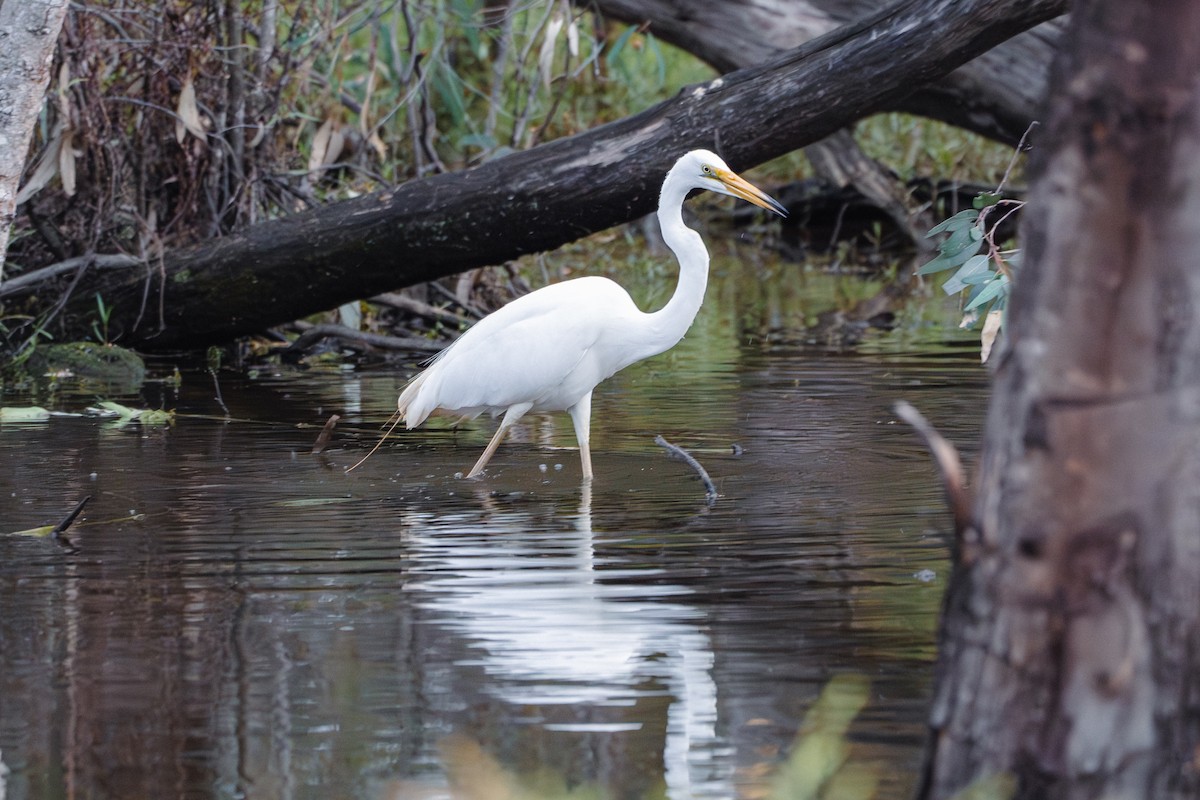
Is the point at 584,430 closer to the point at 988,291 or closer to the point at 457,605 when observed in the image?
the point at 988,291

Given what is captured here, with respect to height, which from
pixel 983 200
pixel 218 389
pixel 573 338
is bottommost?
pixel 218 389

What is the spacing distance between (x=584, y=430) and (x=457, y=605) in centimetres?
224

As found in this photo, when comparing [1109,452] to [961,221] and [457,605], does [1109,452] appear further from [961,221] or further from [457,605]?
[961,221]

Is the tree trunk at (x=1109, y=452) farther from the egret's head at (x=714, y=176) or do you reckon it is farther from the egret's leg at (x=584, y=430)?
the egret's head at (x=714, y=176)

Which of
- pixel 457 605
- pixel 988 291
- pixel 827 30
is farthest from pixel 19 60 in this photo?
pixel 827 30

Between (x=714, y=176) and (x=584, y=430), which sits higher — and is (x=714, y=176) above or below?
above

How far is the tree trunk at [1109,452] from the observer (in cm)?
211

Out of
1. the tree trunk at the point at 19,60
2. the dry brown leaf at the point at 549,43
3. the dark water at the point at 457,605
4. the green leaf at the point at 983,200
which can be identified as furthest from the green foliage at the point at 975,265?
the dry brown leaf at the point at 549,43

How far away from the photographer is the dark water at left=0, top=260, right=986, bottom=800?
3105 mm

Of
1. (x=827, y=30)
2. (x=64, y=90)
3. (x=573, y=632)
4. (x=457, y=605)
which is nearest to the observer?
(x=573, y=632)

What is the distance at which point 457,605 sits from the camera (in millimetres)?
4207

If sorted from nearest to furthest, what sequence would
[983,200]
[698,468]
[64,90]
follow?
[983,200] < [698,468] < [64,90]

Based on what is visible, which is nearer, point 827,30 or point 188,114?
point 188,114

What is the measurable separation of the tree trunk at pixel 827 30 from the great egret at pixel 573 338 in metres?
3.55
